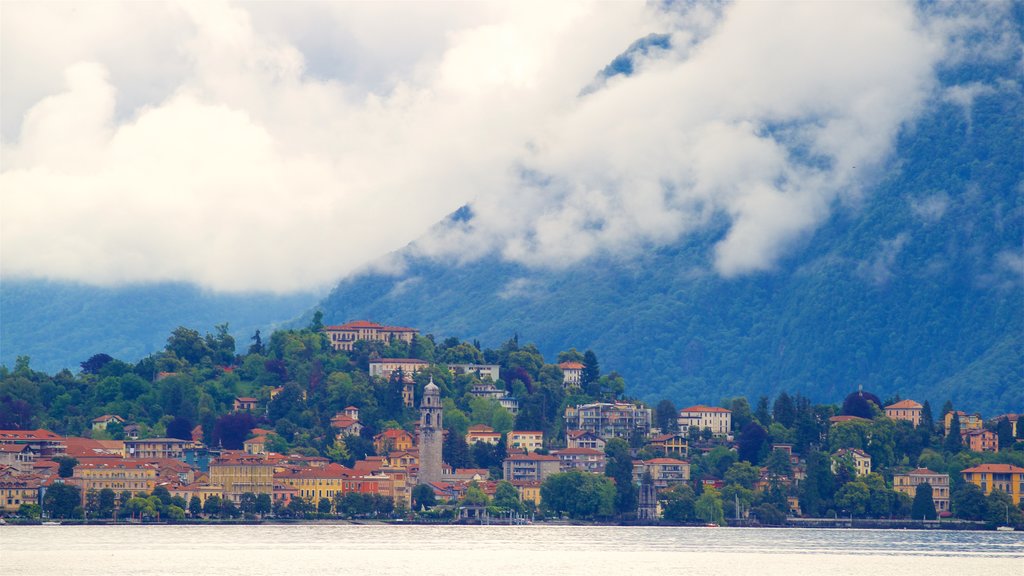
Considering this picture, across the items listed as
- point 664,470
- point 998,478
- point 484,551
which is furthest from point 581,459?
point 484,551

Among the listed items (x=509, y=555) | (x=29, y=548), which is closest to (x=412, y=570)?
(x=509, y=555)

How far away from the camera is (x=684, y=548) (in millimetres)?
138125

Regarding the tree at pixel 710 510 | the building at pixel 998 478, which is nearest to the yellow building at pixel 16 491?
A: the tree at pixel 710 510

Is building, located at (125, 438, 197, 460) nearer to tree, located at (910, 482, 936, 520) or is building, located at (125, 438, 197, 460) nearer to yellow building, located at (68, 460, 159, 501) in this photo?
yellow building, located at (68, 460, 159, 501)

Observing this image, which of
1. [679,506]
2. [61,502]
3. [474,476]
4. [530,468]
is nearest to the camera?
[61,502]

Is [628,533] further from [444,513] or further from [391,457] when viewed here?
[391,457]

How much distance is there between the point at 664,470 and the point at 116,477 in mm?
45007

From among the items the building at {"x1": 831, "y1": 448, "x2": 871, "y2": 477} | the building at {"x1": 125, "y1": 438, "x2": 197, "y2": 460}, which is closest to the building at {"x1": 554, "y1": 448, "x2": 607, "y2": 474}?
the building at {"x1": 831, "y1": 448, "x2": 871, "y2": 477}

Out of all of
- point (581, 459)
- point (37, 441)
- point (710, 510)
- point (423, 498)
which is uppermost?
point (37, 441)

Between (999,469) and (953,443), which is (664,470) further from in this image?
(953,443)

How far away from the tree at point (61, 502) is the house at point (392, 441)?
122 feet

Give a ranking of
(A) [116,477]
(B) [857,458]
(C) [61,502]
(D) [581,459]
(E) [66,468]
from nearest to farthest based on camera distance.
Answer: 1. (C) [61,502]
2. (A) [116,477]
3. (E) [66,468]
4. (B) [857,458]
5. (D) [581,459]

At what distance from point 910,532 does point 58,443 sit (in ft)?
219

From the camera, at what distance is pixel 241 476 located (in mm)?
175000
